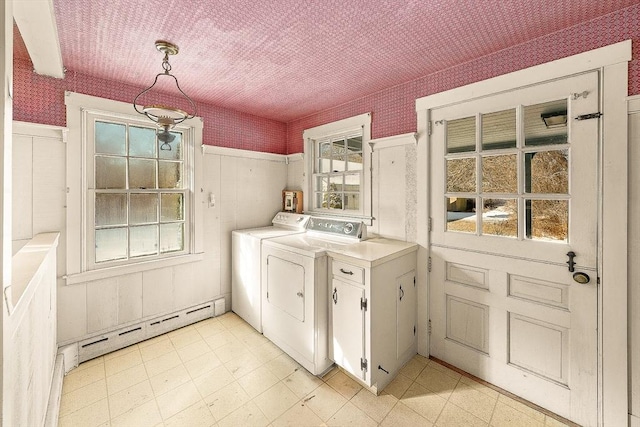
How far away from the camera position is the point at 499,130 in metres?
2.07

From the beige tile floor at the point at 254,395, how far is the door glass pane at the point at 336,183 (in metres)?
1.83

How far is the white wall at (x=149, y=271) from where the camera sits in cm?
217

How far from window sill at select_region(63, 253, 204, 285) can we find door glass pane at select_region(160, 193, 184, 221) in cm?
43

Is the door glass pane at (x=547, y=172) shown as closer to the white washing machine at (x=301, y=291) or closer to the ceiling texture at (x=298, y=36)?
the ceiling texture at (x=298, y=36)

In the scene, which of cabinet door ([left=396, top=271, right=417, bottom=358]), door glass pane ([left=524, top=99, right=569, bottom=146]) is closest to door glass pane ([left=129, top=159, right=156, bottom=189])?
cabinet door ([left=396, top=271, right=417, bottom=358])

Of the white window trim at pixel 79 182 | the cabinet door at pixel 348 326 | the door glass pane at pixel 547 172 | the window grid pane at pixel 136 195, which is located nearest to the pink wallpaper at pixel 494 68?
the door glass pane at pixel 547 172

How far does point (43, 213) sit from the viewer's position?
87.7 inches

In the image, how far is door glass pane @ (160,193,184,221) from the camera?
9.52 feet

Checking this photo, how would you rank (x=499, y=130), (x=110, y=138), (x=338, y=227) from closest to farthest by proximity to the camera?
1. (x=499, y=130)
2. (x=110, y=138)
3. (x=338, y=227)

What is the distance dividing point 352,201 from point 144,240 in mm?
2213

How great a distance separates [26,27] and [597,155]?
136 inches

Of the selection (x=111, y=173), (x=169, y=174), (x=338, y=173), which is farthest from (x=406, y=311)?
(x=111, y=173)

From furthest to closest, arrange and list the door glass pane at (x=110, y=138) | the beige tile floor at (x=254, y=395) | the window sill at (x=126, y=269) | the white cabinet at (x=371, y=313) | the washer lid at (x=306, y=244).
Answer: the door glass pane at (x=110, y=138)
the window sill at (x=126, y=269)
the washer lid at (x=306, y=244)
the white cabinet at (x=371, y=313)
the beige tile floor at (x=254, y=395)

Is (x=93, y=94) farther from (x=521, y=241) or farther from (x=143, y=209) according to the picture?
(x=521, y=241)
